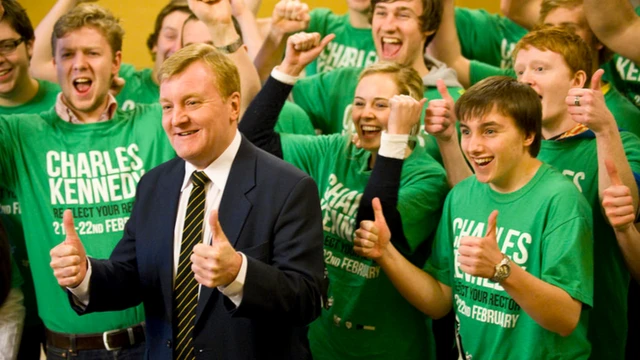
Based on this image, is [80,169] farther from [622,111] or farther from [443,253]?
[622,111]

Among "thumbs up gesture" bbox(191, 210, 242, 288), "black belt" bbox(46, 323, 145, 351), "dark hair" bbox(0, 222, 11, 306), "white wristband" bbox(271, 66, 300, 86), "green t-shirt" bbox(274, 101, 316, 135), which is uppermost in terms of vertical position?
"white wristband" bbox(271, 66, 300, 86)

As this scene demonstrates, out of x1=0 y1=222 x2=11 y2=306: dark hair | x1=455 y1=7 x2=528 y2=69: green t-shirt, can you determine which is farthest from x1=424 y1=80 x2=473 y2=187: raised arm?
x1=0 y1=222 x2=11 y2=306: dark hair

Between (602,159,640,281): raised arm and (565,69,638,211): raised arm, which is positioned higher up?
(565,69,638,211): raised arm

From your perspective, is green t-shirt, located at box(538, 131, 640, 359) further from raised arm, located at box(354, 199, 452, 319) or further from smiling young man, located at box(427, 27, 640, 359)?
raised arm, located at box(354, 199, 452, 319)

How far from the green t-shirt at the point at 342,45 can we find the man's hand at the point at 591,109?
4.71 ft

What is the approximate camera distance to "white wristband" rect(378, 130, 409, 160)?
8.76 feet

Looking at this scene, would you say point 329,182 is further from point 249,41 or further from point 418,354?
point 249,41

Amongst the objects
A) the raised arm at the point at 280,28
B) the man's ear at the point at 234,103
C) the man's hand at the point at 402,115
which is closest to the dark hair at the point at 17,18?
the raised arm at the point at 280,28

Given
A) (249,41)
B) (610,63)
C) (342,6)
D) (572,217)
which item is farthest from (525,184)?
(342,6)

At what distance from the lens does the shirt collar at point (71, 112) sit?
10.2 ft

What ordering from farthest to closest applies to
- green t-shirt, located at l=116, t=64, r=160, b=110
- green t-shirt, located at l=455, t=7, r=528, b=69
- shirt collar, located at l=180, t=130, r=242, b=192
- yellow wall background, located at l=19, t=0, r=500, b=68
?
1. yellow wall background, located at l=19, t=0, r=500, b=68
2. green t-shirt, located at l=455, t=7, r=528, b=69
3. green t-shirt, located at l=116, t=64, r=160, b=110
4. shirt collar, located at l=180, t=130, r=242, b=192

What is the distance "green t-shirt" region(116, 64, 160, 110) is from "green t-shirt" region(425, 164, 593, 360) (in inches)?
76.4

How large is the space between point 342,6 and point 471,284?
364cm

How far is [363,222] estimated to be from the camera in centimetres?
261
